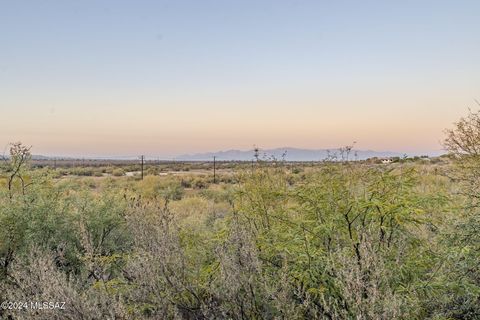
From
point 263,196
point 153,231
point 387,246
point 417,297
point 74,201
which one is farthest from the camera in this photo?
point 74,201

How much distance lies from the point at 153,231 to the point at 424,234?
157 inches

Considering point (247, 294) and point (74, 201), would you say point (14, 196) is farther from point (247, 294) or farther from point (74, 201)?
point (247, 294)

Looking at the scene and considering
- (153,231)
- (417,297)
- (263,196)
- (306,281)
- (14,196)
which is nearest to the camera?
(417,297)

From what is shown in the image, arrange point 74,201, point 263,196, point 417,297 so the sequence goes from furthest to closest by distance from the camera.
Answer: point 74,201 → point 263,196 → point 417,297

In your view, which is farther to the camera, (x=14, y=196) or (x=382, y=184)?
(x=14, y=196)

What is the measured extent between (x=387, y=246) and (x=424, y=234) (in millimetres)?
1550

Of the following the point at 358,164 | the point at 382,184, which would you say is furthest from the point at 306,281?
the point at 358,164

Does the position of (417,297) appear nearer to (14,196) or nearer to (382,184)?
(382,184)

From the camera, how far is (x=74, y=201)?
10.2 m

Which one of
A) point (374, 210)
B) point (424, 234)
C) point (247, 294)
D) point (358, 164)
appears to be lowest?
point (247, 294)

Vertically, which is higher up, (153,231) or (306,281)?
(153,231)

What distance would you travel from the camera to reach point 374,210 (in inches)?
198

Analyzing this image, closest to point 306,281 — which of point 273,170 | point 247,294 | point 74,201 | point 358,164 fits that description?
point 247,294

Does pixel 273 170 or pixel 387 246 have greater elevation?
pixel 273 170
